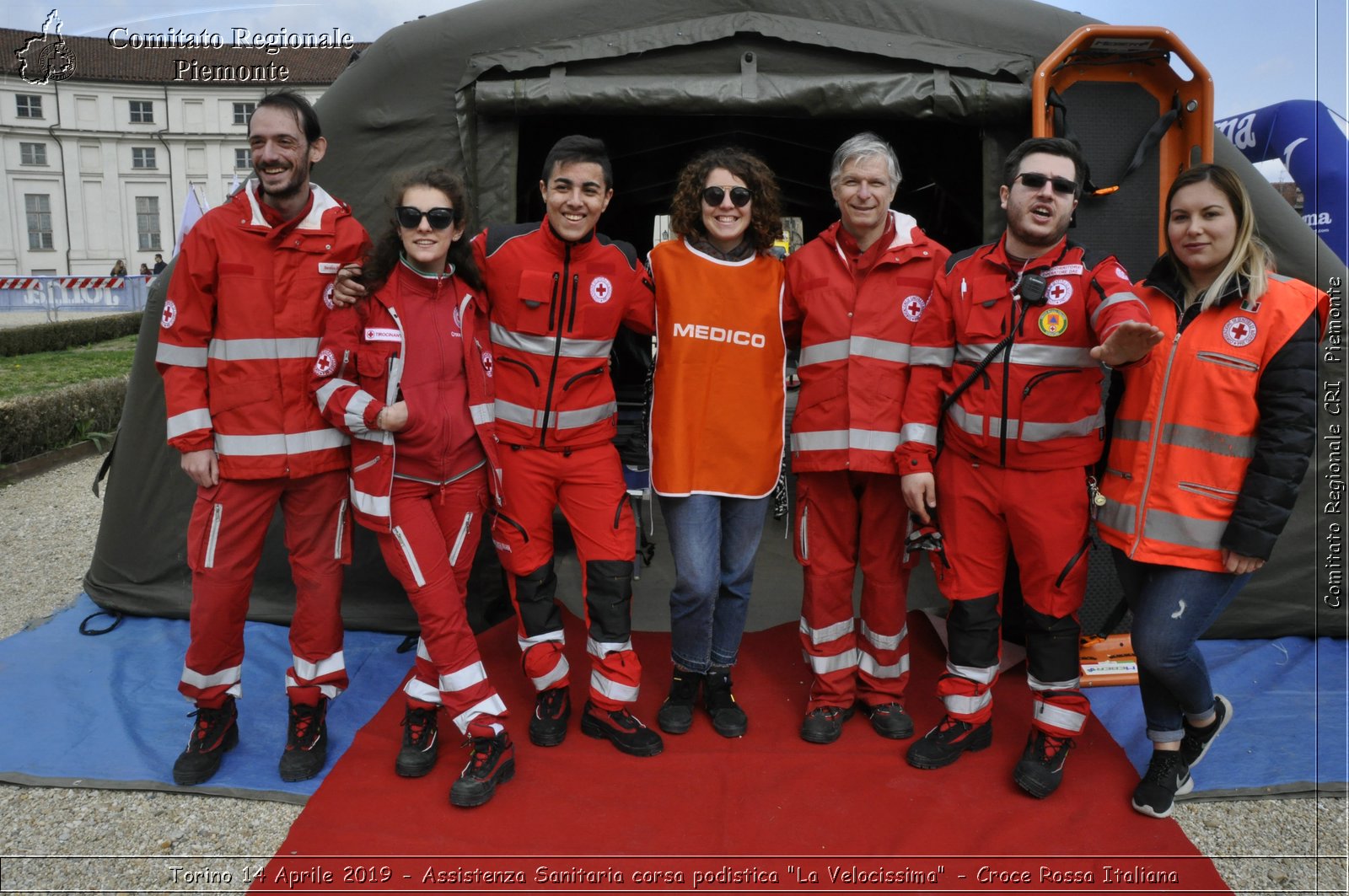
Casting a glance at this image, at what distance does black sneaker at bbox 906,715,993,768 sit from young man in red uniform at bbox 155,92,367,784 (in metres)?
1.96

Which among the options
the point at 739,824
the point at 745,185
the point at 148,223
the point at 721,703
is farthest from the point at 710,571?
the point at 148,223

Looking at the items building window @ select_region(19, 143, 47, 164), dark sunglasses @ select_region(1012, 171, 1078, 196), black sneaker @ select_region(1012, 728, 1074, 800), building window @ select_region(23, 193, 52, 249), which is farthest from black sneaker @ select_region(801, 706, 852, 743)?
building window @ select_region(23, 193, 52, 249)

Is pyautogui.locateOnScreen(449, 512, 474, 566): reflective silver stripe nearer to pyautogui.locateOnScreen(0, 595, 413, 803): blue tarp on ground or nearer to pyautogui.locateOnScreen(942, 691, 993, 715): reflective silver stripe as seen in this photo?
pyautogui.locateOnScreen(0, 595, 413, 803): blue tarp on ground

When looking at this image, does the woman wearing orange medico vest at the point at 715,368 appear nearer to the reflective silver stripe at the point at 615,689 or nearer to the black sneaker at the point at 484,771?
the reflective silver stripe at the point at 615,689

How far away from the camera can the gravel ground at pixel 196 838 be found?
233 cm

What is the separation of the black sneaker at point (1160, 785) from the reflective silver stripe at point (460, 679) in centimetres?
204

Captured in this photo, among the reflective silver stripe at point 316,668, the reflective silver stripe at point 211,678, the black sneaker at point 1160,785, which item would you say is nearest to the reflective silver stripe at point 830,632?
the black sneaker at point 1160,785

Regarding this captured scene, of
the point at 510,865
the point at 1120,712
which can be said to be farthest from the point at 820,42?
the point at 510,865

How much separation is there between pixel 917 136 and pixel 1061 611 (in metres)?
3.34

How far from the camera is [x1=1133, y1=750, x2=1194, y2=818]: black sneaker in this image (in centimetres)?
253

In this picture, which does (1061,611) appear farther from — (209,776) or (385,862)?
(209,776)

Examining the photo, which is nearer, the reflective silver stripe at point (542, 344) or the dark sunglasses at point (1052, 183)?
the dark sunglasses at point (1052, 183)

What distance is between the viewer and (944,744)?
110 inches

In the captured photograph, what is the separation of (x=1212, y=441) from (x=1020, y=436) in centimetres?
49
